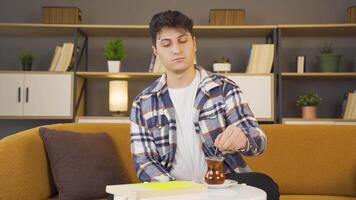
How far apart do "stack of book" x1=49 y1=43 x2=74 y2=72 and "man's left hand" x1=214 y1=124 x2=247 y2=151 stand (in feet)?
7.68

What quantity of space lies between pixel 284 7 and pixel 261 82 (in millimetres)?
826

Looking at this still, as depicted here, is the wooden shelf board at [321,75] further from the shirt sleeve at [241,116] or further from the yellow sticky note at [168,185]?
the yellow sticky note at [168,185]

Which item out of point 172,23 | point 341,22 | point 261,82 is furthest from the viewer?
point 341,22

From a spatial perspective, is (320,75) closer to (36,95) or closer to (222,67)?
(222,67)

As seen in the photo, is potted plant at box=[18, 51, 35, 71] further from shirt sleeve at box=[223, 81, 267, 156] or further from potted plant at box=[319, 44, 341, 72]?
potted plant at box=[319, 44, 341, 72]

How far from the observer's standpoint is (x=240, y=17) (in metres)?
3.46

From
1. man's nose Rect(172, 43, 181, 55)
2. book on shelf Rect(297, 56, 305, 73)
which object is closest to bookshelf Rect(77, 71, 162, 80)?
book on shelf Rect(297, 56, 305, 73)

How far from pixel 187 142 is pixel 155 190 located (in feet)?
2.20

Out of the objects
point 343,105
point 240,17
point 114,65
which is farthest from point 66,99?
point 343,105

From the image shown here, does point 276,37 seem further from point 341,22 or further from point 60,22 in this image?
point 60,22

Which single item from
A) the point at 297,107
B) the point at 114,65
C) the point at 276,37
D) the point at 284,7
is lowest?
the point at 297,107

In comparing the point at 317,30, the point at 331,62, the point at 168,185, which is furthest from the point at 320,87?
the point at 168,185

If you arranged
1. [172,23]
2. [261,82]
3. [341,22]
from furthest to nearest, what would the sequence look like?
[341,22]
[261,82]
[172,23]

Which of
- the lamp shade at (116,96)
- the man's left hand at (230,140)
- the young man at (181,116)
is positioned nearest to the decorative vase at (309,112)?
the lamp shade at (116,96)
